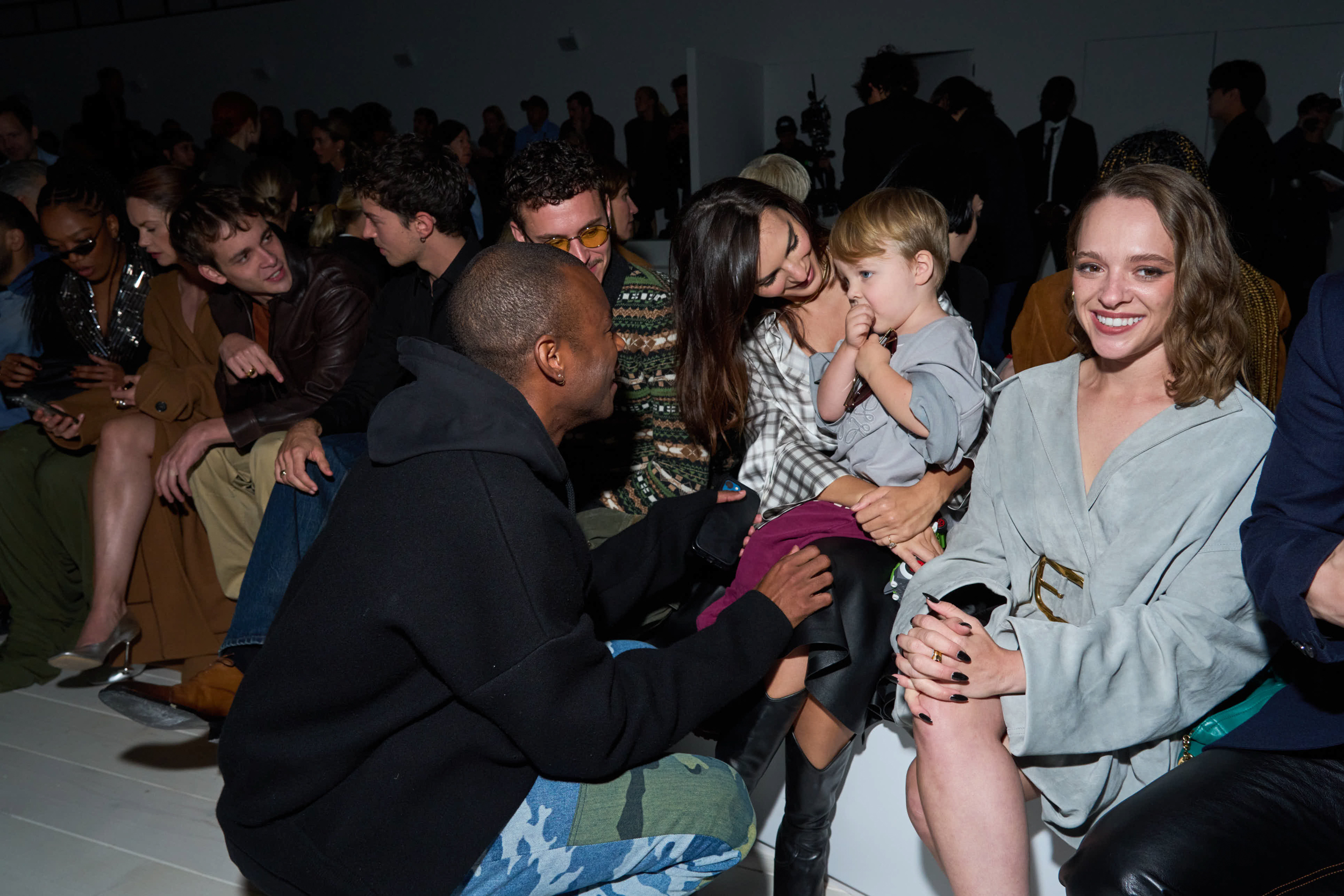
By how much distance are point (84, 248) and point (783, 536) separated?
2800mm

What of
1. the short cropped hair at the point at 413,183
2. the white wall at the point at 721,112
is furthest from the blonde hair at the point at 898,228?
the white wall at the point at 721,112

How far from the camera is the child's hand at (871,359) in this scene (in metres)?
2.02

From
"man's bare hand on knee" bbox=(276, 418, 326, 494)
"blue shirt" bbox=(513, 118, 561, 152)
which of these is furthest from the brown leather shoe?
"blue shirt" bbox=(513, 118, 561, 152)

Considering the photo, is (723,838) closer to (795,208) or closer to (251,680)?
(251,680)

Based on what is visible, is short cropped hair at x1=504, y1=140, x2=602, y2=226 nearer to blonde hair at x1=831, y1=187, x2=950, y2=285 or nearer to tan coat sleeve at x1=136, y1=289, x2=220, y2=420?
blonde hair at x1=831, y1=187, x2=950, y2=285

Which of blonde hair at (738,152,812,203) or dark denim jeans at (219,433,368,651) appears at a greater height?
blonde hair at (738,152,812,203)

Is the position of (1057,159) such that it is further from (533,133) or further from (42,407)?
(42,407)

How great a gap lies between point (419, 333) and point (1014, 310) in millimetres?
4073

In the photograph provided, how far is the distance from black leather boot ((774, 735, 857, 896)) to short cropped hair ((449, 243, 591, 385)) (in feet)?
3.24

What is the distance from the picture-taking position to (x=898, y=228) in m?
2.09

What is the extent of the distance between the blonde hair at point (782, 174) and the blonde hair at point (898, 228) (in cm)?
163

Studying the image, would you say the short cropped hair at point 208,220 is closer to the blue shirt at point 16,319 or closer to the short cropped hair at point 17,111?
the blue shirt at point 16,319

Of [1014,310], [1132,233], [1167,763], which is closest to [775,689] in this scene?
[1167,763]

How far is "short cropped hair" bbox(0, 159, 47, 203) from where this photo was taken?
14.6 ft
